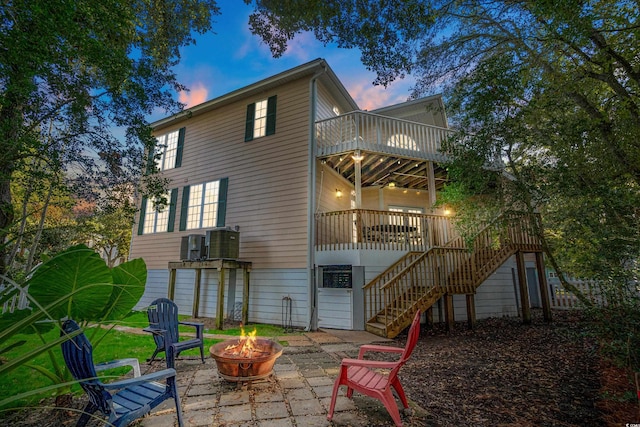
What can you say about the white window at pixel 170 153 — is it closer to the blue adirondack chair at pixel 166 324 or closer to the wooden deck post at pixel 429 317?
the blue adirondack chair at pixel 166 324

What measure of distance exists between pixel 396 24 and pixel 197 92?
30.2ft

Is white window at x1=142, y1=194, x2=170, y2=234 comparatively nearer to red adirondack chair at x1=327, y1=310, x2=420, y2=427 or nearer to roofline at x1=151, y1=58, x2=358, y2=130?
roofline at x1=151, y1=58, x2=358, y2=130

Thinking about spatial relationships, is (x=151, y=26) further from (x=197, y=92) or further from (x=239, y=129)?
(x=197, y=92)

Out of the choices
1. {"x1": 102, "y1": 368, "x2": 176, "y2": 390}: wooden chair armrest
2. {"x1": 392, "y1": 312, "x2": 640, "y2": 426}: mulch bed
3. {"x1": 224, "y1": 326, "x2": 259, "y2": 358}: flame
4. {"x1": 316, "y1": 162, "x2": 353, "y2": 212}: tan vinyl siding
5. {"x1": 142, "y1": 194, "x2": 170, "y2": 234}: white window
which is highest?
{"x1": 316, "y1": 162, "x2": 353, "y2": 212}: tan vinyl siding

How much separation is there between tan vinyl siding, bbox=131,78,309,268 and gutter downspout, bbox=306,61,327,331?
0.15m

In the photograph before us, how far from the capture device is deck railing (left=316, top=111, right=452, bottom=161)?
8.98 metres

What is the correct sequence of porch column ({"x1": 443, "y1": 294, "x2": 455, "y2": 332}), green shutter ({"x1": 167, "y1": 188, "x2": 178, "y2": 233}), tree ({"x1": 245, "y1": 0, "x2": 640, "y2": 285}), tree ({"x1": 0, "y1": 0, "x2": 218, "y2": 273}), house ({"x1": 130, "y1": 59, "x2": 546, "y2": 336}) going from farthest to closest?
green shutter ({"x1": 167, "y1": 188, "x2": 178, "y2": 233}) → house ({"x1": 130, "y1": 59, "x2": 546, "y2": 336}) → porch column ({"x1": 443, "y1": 294, "x2": 455, "y2": 332}) → tree ({"x1": 245, "y1": 0, "x2": 640, "y2": 285}) → tree ({"x1": 0, "y1": 0, "x2": 218, "y2": 273})

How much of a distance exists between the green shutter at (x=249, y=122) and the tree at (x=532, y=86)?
117 inches

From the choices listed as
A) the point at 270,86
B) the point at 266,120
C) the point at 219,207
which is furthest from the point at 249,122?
the point at 219,207

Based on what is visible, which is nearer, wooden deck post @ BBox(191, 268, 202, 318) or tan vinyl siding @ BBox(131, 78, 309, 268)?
tan vinyl siding @ BBox(131, 78, 309, 268)

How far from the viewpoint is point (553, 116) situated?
250 inches

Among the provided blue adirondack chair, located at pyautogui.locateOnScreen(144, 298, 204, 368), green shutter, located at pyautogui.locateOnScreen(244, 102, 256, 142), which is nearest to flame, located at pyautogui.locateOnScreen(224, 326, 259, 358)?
blue adirondack chair, located at pyautogui.locateOnScreen(144, 298, 204, 368)

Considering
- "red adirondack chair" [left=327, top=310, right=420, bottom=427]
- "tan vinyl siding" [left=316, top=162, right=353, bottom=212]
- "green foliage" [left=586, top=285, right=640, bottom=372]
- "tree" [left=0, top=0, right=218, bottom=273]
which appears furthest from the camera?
"tan vinyl siding" [left=316, top=162, right=353, bottom=212]

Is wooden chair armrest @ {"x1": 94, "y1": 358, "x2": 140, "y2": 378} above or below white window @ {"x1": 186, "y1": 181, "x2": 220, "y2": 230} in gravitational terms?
below
